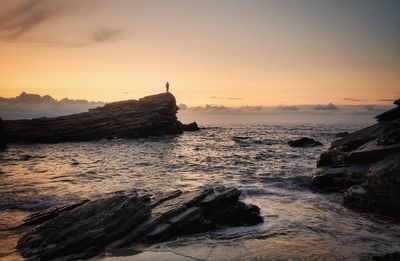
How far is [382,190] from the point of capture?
508 inches

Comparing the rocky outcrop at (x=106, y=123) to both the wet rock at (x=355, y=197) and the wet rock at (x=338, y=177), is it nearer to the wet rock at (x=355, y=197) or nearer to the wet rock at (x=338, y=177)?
the wet rock at (x=338, y=177)

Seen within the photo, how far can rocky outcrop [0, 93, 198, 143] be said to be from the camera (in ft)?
163

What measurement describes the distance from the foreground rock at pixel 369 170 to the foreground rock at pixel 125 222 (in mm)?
5407

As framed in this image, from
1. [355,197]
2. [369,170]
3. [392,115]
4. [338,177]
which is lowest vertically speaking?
[355,197]

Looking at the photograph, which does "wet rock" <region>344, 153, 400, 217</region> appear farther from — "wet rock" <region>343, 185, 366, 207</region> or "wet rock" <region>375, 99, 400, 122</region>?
"wet rock" <region>375, 99, 400, 122</region>

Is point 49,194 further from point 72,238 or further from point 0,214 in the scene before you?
point 72,238

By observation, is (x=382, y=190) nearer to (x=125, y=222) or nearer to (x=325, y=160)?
(x=325, y=160)

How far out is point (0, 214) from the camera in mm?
12758

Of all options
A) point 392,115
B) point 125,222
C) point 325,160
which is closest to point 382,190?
point 325,160

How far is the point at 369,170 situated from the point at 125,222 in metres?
11.2

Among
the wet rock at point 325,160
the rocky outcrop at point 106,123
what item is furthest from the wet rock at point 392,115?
the rocky outcrop at point 106,123

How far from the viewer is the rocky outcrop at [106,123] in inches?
1960

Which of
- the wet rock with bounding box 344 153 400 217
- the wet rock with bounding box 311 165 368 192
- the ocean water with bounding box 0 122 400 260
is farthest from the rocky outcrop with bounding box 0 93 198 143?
the wet rock with bounding box 344 153 400 217

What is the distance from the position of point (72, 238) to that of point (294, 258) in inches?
250
